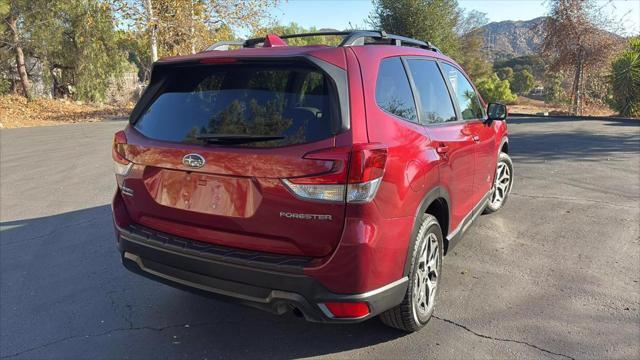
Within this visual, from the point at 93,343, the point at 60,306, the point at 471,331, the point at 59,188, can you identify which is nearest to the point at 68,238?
the point at 60,306

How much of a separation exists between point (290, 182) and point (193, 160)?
2.06ft

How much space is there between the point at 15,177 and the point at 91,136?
22.2 feet

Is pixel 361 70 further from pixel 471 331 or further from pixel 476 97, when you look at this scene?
pixel 476 97

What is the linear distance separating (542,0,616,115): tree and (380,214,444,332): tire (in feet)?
64.3

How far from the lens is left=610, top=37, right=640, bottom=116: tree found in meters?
17.2

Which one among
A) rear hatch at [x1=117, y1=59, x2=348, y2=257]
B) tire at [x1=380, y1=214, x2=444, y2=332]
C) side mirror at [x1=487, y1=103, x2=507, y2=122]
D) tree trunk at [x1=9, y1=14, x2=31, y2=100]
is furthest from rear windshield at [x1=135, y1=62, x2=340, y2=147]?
tree trunk at [x1=9, y1=14, x2=31, y2=100]

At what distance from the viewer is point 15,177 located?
328 inches

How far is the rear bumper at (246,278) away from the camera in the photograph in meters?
2.45

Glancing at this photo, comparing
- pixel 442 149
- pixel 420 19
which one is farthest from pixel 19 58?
pixel 442 149

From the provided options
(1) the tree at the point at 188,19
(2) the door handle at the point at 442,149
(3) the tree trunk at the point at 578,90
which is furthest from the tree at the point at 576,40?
(2) the door handle at the point at 442,149

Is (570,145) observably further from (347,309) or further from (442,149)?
(347,309)

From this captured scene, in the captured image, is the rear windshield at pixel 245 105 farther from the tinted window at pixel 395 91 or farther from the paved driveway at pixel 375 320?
the paved driveway at pixel 375 320

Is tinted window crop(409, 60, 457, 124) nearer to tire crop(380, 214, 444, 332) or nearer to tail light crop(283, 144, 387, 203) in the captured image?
tire crop(380, 214, 444, 332)

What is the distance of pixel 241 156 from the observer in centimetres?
252
